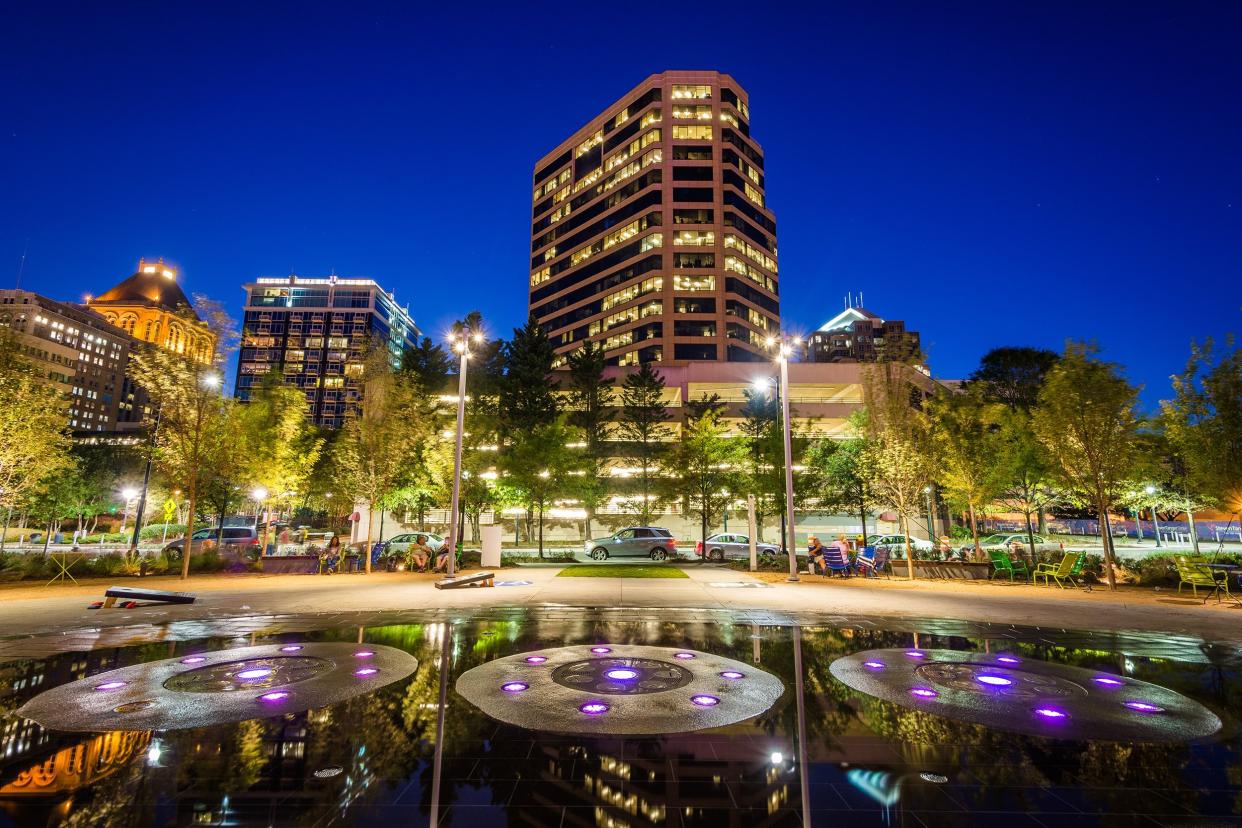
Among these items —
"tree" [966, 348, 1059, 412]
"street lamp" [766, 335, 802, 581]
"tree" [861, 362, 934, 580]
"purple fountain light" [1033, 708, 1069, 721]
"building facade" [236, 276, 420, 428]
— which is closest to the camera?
"purple fountain light" [1033, 708, 1069, 721]

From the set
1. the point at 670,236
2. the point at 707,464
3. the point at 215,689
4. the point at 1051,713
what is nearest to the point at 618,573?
the point at 707,464

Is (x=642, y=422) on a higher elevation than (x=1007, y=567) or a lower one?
higher

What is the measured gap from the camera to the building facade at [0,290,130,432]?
124m

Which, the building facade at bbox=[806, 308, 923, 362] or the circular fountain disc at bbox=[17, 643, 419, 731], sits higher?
the building facade at bbox=[806, 308, 923, 362]

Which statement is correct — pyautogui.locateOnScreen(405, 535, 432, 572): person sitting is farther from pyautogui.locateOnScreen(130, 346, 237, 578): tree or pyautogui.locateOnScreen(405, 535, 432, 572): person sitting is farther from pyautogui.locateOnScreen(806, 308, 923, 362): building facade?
pyautogui.locateOnScreen(806, 308, 923, 362): building facade

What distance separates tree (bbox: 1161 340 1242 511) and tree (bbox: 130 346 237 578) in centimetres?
3527

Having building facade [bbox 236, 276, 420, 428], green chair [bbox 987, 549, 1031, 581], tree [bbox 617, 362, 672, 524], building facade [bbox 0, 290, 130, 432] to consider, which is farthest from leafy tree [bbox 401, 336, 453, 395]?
building facade [bbox 0, 290, 130, 432]

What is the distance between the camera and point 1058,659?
7.73m

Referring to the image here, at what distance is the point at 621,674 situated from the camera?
668 centimetres

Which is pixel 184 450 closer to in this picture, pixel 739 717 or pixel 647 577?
pixel 647 577

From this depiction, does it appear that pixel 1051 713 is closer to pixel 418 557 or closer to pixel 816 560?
pixel 816 560

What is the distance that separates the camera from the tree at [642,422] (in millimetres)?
43625

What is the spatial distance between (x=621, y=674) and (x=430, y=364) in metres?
49.3

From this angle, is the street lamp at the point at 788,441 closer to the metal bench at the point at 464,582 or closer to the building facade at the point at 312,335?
the metal bench at the point at 464,582
